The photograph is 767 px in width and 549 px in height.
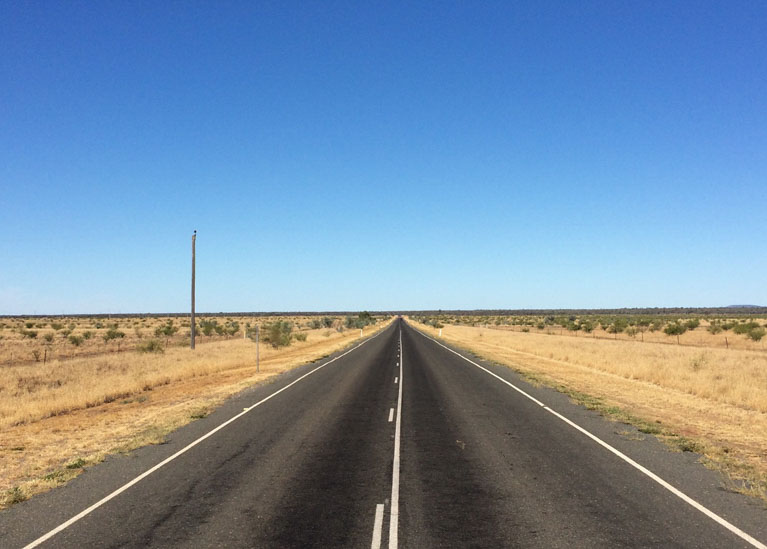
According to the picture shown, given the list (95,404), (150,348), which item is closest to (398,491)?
(95,404)

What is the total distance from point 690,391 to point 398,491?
54.6 ft

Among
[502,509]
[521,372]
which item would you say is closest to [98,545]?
[502,509]

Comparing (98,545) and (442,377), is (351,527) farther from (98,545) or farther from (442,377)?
(442,377)

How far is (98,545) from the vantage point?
6121 millimetres

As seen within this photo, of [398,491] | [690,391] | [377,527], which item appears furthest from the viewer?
[690,391]

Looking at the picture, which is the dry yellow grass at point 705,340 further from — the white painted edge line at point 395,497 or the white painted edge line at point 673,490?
the white painted edge line at point 395,497

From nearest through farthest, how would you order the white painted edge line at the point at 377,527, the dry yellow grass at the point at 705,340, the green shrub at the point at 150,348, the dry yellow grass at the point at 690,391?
the white painted edge line at the point at 377,527, the dry yellow grass at the point at 690,391, the green shrub at the point at 150,348, the dry yellow grass at the point at 705,340

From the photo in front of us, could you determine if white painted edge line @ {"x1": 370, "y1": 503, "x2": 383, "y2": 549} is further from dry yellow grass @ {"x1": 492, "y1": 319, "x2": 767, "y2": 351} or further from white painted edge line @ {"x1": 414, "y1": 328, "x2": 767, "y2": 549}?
dry yellow grass @ {"x1": 492, "y1": 319, "x2": 767, "y2": 351}

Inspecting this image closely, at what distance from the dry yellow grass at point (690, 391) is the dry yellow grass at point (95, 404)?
40.9 ft

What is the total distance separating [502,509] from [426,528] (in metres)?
1.33

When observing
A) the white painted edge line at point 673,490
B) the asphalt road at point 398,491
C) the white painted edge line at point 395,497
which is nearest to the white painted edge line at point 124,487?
the asphalt road at point 398,491

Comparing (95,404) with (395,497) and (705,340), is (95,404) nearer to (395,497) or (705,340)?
(395,497)

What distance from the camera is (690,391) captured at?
19828 millimetres

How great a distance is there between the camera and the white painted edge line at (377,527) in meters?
6.00
